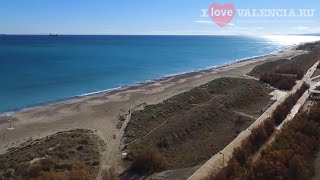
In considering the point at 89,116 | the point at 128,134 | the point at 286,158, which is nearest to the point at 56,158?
the point at 128,134

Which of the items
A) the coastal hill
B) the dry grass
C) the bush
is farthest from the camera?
the coastal hill

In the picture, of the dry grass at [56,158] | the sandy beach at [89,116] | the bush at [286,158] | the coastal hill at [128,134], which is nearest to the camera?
the bush at [286,158]

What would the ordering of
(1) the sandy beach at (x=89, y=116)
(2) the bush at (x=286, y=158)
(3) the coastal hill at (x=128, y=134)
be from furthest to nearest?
(1) the sandy beach at (x=89, y=116)
(3) the coastal hill at (x=128, y=134)
(2) the bush at (x=286, y=158)

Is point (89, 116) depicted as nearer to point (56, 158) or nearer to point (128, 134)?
point (128, 134)

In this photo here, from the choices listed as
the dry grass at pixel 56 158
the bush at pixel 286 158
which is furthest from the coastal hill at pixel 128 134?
the bush at pixel 286 158

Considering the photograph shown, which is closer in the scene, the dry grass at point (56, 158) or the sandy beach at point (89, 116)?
the dry grass at point (56, 158)

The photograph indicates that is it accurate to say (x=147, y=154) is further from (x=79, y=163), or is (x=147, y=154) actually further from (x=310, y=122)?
(x=310, y=122)

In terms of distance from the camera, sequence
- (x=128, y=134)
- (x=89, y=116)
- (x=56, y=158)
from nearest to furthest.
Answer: (x=56, y=158), (x=128, y=134), (x=89, y=116)

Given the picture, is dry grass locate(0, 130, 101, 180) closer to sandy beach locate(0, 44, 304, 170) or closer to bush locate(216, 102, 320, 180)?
sandy beach locate(0, 44, 304, 170)

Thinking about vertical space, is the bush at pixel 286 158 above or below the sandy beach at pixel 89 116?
above

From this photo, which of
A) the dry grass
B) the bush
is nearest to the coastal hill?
the dry grass

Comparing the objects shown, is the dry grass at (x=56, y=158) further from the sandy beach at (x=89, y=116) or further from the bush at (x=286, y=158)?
the bush at (x=286, y=158)

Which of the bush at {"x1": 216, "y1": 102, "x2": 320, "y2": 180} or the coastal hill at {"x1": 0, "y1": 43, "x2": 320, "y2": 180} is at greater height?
the bush at {"x1": 216, "y1": 102, "x2": 320, "y2": 180}
